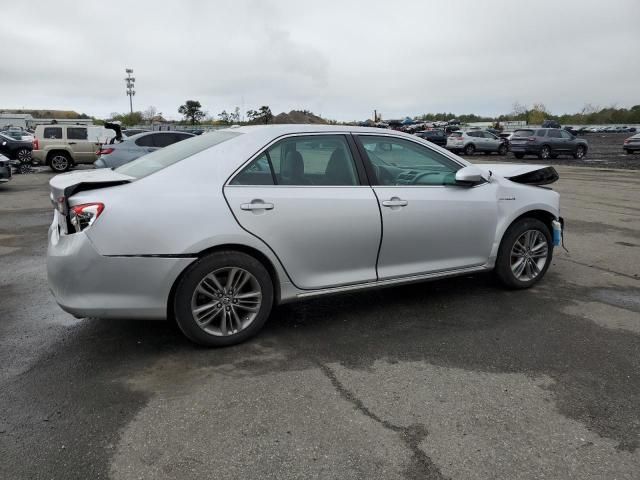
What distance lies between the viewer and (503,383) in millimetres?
3348

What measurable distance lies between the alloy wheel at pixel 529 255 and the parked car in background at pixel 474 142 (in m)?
26.5

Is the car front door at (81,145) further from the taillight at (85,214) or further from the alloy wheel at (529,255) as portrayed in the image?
the alloy wheel at (529,255)

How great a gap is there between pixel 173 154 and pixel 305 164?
1.03m

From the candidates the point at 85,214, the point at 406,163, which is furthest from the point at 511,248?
the point at 85,214

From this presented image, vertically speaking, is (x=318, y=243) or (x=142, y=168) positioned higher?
(x=142, y=168)

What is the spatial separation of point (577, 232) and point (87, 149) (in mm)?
17938

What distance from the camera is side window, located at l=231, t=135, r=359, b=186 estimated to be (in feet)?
12.9

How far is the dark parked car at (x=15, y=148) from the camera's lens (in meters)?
21.8

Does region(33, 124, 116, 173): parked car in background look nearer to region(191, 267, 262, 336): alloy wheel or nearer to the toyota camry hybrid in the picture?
the toyota camry hybrid

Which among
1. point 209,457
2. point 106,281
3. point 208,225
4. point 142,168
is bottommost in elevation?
point 209,457

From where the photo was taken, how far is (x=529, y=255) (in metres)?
5.20

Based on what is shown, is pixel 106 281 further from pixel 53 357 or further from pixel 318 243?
pixel 318 243

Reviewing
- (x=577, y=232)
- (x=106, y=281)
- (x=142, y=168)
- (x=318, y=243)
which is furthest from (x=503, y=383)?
(x=577, y=232)

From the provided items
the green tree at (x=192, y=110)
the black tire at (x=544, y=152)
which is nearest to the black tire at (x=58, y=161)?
the black tire at (x=544, y=152)
